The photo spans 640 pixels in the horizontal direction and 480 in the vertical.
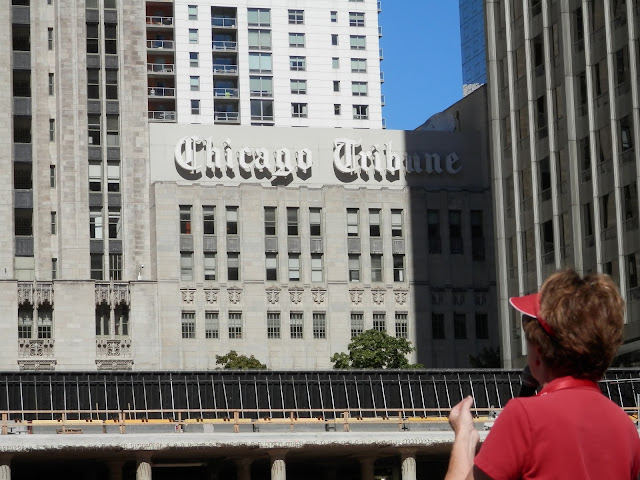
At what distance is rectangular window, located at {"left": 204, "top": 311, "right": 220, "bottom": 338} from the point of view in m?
113

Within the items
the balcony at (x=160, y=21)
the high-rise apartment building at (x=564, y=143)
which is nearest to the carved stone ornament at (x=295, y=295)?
the high-rise apartment building at (x=564, y=143)

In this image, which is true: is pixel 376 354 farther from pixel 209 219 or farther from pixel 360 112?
pixel 360 112

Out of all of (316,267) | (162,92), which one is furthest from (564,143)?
(162,92)

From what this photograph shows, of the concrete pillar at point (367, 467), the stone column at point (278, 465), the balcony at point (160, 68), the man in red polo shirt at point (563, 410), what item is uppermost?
the balcony at point (160, 68)

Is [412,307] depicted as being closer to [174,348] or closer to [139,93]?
[174,348]

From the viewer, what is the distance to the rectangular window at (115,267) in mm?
113812

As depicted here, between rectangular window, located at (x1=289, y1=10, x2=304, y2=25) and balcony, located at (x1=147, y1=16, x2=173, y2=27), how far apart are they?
41.1ft

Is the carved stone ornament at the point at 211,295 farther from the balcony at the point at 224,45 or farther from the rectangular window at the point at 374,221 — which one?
the balcony at the point at 224,45

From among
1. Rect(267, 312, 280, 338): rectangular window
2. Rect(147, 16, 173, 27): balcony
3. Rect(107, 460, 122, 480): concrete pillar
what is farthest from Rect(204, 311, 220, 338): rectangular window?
Rect(147, 16, 173, 27): balcony

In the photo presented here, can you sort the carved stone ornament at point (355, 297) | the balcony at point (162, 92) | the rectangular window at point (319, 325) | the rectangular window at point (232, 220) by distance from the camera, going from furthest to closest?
1. the balcony at point (162, 92)
2. the carved stone ornament at point (355, 297)
3. the rectangular window at point (232, 220)
4. the rectangular window at point (319, 325)

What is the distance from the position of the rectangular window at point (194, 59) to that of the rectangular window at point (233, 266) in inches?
1393

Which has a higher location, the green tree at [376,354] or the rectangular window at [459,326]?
the rectangular window at [459,326]

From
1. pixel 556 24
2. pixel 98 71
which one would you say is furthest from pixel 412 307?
pixel 556 24

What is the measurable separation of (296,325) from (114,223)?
16415mm
